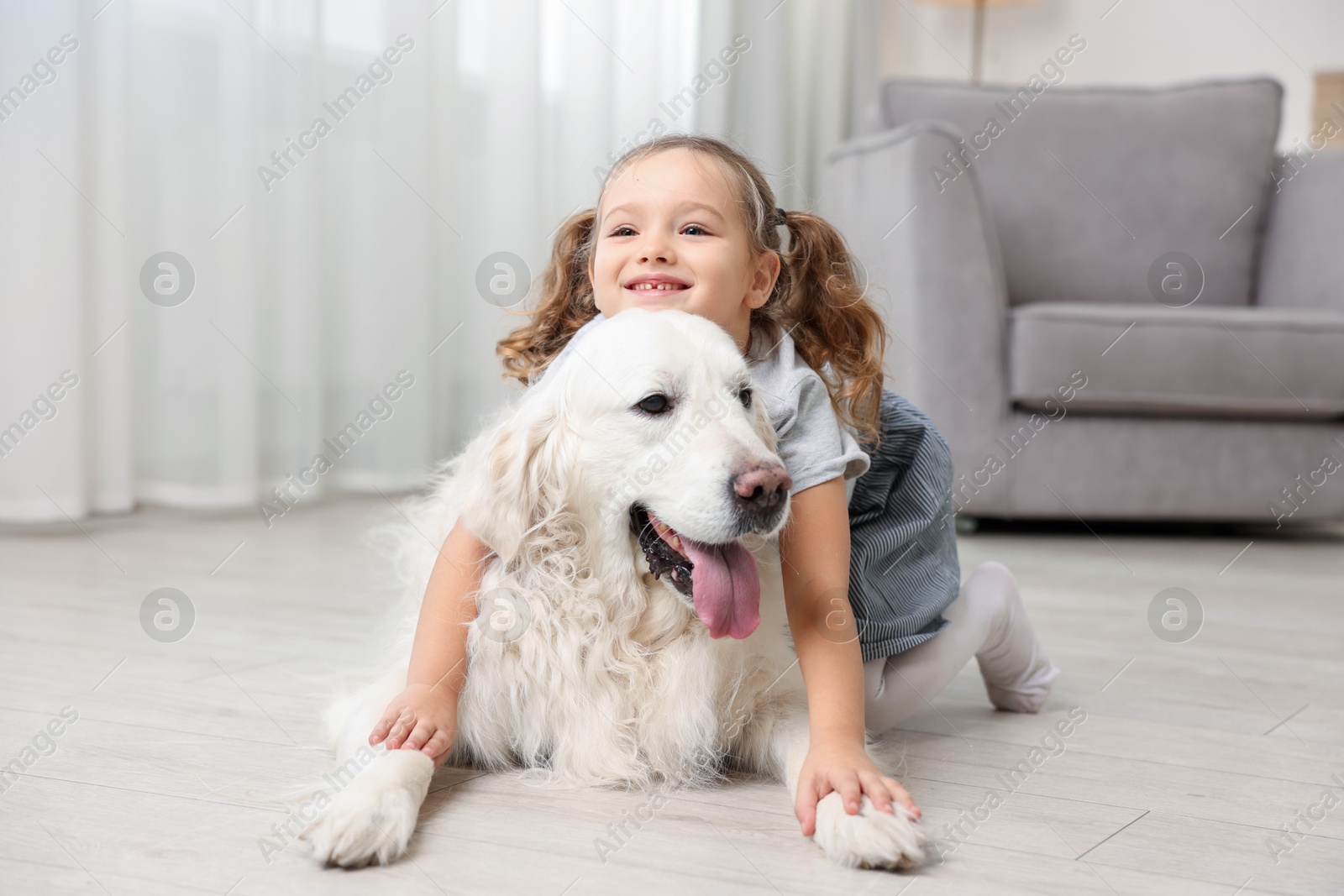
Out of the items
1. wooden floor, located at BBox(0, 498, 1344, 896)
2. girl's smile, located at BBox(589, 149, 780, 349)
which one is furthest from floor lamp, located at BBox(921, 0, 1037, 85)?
girl's smile, located at BBox(589, 149, 780, 349)

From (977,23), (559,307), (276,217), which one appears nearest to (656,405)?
(559,307)

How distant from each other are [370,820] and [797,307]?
2.89 ft

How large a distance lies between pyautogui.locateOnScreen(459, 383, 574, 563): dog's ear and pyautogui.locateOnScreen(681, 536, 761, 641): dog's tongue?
16cm

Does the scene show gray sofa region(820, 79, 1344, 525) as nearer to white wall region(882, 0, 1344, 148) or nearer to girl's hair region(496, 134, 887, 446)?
girl's hair region(496, 134, 887, 446)

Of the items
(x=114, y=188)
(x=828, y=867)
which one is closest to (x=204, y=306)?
(x=114, y=188)

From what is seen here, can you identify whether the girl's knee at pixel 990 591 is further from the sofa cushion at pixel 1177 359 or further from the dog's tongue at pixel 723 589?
the sofa cushion at pixel 1177 359

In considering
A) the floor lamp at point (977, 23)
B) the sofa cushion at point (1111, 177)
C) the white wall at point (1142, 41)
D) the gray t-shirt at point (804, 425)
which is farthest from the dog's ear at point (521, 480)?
the white wall at point (1142, 41)

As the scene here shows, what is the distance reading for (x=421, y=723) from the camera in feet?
3.89

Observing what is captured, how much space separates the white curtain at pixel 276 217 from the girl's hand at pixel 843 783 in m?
1.65

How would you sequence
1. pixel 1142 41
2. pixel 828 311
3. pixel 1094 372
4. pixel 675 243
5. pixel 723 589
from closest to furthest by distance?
pixel 723 589 → pixel 675 243 → pixel 828 311 → pixel 1094 372 → pixel 1142 41

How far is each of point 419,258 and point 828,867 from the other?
9.52ft

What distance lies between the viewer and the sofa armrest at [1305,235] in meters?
3.45

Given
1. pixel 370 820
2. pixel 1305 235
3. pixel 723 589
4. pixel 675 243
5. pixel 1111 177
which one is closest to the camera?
pixel 370 820

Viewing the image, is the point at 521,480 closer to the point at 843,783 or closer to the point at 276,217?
the point at 843,783
